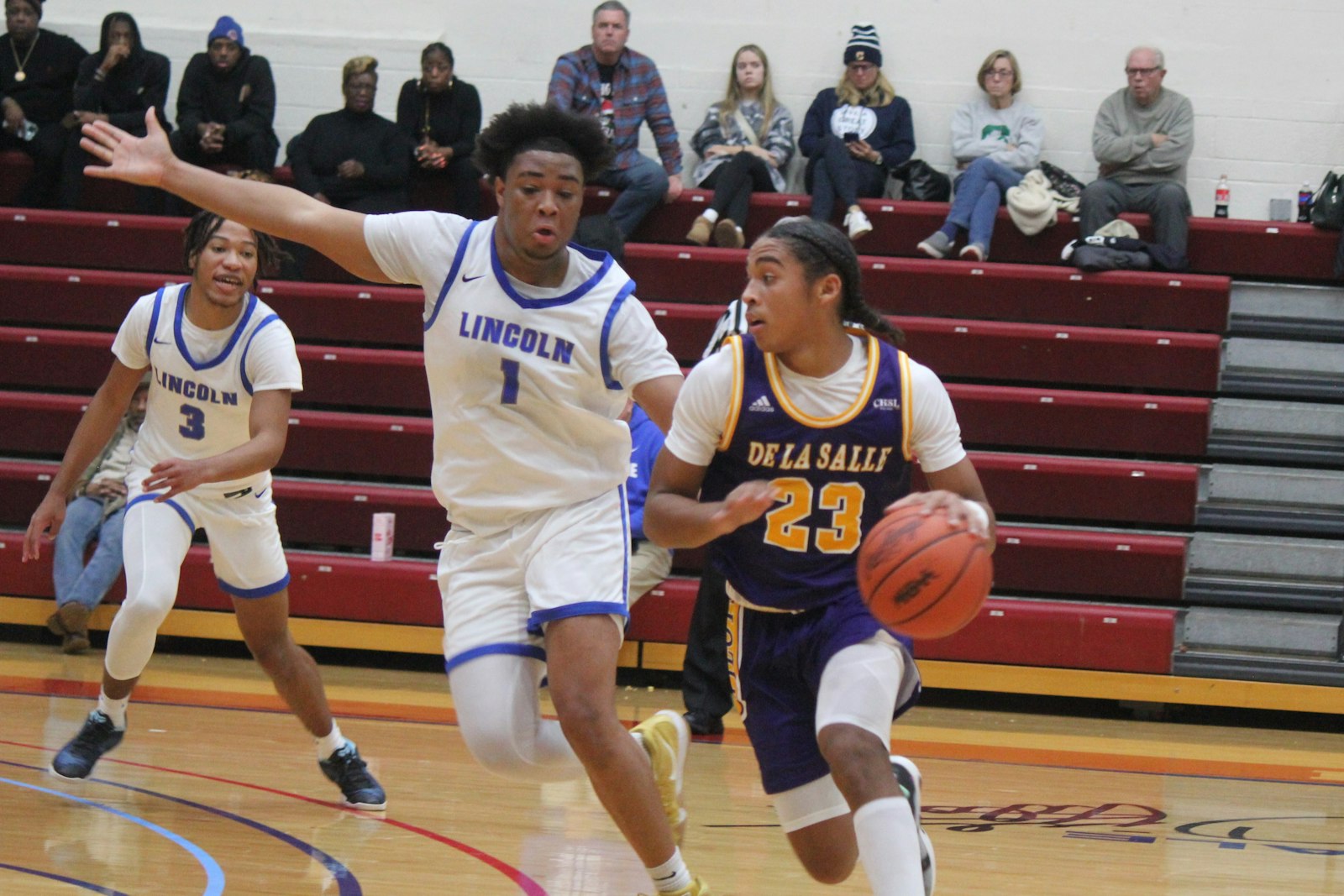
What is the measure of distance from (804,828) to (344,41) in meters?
8.81

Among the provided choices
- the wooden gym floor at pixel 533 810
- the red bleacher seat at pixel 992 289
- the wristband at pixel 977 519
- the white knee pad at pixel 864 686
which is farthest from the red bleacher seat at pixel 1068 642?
the wristband at pixel 977 519

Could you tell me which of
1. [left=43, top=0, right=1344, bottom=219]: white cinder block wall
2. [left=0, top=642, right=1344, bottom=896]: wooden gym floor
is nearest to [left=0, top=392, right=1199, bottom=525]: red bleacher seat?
[left=0, top=642, right=1344, bottom=896]: wooden gym floor

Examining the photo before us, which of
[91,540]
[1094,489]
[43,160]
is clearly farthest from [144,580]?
[43,160]

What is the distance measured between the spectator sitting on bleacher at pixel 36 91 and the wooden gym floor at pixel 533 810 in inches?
168

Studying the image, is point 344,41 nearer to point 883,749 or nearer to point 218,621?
point 218,621

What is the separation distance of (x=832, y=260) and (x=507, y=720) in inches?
50.9

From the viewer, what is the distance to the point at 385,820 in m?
4.75

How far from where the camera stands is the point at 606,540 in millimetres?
3639

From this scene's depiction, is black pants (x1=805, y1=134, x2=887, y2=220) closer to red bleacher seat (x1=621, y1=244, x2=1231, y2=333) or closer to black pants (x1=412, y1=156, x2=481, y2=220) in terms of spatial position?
red bleacher seat (x1=621, y1=244, x2=1231, y2=333)

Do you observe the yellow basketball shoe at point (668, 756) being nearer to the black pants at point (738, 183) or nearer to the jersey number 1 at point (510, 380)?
the jersey number 1 at point (510, 380)

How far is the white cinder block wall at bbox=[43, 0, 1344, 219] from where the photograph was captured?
10469 millimetres

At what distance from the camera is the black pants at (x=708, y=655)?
622 centimetres

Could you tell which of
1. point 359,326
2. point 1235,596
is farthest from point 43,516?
point 1235,596

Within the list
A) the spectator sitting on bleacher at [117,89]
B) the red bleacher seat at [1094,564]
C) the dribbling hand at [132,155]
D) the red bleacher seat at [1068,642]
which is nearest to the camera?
the dribbling hand at [132,155]
